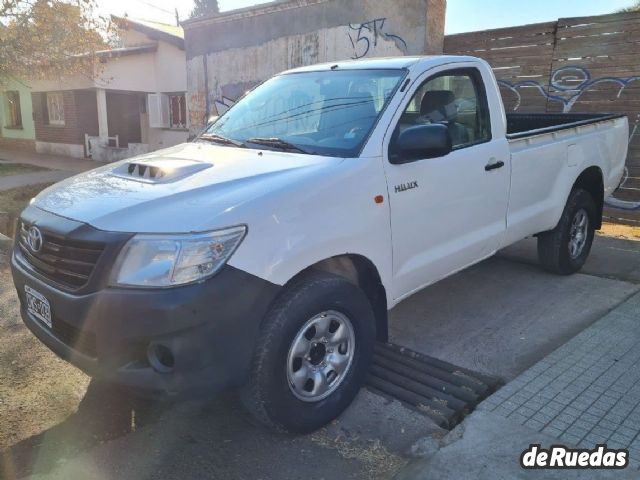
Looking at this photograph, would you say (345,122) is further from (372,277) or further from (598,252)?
(598,252)

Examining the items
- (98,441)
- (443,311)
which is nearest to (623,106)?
(443,311)

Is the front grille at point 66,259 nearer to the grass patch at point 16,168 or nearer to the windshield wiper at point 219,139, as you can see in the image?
the windshield wiper at point 219,139

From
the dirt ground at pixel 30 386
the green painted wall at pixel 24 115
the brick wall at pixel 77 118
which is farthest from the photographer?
the green painted wall at pixel 24 115

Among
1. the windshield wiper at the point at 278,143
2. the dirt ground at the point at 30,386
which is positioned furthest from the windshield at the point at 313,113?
the dirt ground at the point at 30,386

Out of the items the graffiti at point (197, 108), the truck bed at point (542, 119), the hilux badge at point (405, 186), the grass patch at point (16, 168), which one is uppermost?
the graffiti at point (197, 108)

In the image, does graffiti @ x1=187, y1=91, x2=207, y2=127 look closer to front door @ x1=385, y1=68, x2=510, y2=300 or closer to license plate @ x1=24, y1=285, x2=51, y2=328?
front door @ x1=385, y1=68, x2=510, y2=300

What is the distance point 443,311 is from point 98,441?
2814mm

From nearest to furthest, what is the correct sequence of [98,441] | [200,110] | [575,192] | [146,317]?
[146,317], [98,441], [575,192], [200,110]

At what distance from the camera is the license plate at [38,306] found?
2680 mm

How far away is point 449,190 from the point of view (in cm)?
353

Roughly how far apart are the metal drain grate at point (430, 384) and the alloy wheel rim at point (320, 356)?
0.53m

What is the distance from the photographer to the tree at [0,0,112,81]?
11500 millimetres

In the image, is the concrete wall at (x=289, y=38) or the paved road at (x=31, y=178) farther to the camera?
the paved road at (x=31, y=178)

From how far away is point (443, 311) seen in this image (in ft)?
14.9
